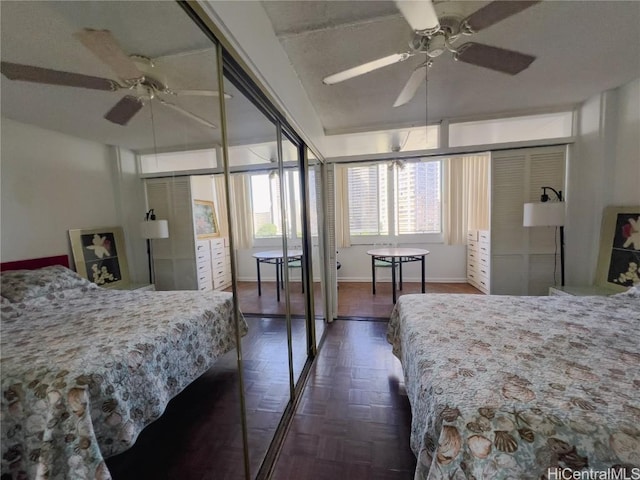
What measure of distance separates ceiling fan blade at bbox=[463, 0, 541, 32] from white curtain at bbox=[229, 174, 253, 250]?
57.5 inches

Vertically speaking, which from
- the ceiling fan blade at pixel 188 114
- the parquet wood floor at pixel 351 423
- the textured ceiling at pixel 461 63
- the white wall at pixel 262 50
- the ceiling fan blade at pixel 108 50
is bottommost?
the parquet wood floor at pixel 351 423

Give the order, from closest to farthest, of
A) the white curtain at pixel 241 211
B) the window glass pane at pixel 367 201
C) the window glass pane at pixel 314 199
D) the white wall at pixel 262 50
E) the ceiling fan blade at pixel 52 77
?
the ceiling fan blade at pixel 52 77 < the white wall at pixel 262 50 < the white curtain at pixel 241 211 < the window glass pane at pixel 314 199 < the window glass pane at pixel 367 201

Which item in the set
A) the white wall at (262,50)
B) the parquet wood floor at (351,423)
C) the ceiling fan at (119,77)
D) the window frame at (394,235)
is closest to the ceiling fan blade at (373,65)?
the white wall at (262,50)

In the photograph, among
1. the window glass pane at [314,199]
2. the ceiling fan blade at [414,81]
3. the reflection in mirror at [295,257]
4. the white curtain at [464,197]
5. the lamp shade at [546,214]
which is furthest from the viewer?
the white curtain at [464,197]

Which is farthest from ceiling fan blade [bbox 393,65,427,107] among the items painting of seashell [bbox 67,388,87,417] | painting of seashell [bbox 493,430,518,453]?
painting of seashell [bbox 67,388,87,417]

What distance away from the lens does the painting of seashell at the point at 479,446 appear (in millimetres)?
857

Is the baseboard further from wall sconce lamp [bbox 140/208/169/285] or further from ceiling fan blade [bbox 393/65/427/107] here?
wall sconce lamp [bbox 140/208/169/285]

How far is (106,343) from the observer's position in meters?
0.70

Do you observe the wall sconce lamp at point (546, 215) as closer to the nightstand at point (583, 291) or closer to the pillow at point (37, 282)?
the nightstand at point (583, 291)

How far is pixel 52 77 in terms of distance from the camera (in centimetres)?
56

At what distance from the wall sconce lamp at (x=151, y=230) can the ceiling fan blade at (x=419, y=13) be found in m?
1.35

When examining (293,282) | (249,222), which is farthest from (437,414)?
(293,282)

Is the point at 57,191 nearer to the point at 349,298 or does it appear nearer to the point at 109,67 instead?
the point at 109,67

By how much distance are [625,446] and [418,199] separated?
4.75 meters
